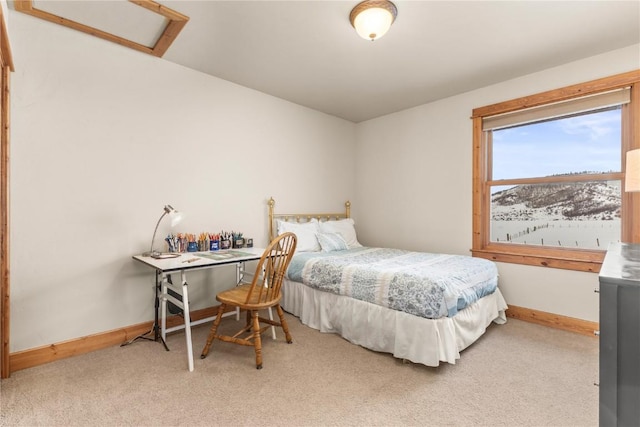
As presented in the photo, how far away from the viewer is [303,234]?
11.4ft

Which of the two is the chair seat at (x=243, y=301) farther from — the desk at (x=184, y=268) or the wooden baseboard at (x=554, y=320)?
the wooden baseboard at (x=554, y=320)

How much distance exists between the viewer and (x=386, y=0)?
192 cm

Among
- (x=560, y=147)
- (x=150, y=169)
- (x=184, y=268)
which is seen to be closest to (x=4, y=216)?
(x=150, y=169)

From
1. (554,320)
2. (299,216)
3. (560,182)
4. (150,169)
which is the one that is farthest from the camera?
(299,216)

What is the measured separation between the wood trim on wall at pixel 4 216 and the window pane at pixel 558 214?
13.7ft

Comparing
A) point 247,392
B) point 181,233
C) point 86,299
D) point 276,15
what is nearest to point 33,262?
point 86,299

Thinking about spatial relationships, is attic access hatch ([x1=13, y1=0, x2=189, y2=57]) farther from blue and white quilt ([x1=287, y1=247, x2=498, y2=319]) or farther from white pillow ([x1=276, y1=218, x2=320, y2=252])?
blue and white quilt ([x1=287, y1=247, x2=498, y2=319])

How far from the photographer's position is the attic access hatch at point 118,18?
2.03 metres

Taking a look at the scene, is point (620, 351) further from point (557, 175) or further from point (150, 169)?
point (150, 169)

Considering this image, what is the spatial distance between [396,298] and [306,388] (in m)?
0.87

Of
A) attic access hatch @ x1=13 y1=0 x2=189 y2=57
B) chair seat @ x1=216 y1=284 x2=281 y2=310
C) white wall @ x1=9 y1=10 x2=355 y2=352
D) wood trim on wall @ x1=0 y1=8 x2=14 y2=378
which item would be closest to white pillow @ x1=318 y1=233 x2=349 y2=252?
white wall @ x1=9 y1=10 x2=355 y2=352

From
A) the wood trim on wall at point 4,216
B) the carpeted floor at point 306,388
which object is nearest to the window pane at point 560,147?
the carpeted floor at point 306,388

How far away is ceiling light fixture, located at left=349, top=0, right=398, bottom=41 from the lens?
1951 millimetres

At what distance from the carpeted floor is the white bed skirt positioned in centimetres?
10
